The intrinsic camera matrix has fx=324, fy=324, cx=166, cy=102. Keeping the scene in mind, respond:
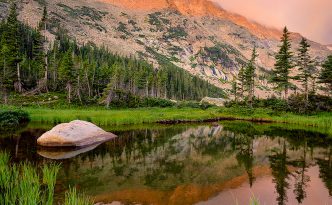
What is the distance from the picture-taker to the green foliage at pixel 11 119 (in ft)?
117

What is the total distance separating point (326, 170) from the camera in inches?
805

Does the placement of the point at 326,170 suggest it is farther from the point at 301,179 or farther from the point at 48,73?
the point at 48,73

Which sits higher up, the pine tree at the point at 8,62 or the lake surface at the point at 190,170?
the pine tree at the point at 8,62

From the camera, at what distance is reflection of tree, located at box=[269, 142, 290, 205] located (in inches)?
597

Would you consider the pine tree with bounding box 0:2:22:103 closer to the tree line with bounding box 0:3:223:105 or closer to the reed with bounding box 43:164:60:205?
the tree line with bounding box 0:3:223:105

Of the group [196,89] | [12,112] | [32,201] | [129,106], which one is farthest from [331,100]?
[196,89]

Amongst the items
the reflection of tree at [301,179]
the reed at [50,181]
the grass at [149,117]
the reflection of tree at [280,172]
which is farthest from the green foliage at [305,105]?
the reed at [50,181]

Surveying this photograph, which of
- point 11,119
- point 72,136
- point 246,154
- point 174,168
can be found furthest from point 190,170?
point 11,119

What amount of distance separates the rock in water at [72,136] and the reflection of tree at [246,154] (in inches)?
480

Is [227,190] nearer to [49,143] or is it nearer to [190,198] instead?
[190,198]

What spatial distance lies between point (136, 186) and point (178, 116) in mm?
40291

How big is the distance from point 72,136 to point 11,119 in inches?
585

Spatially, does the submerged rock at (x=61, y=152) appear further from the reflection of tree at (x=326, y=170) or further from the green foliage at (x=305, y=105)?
the green foliage at (x=305, y=105)

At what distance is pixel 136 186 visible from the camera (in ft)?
52.1
